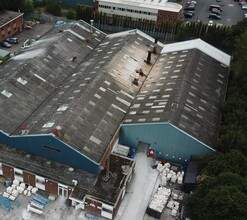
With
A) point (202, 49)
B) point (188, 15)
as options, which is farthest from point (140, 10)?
point (202, 49)

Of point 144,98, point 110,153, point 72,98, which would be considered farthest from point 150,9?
point 110,153

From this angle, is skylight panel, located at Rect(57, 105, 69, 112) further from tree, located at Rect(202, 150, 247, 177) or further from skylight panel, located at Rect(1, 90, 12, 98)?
tree, located at Rect(202, 150, 247, 177)

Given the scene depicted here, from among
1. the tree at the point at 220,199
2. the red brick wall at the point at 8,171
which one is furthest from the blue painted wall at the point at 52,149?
the tree at the point at 220,199

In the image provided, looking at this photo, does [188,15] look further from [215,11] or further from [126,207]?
[126,207]

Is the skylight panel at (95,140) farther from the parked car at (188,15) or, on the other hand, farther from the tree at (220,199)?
the parked car at (188,15)

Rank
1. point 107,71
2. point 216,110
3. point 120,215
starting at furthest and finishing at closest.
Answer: point 107,71, point 216,110, point 120,215

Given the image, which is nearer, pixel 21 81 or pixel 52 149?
pixel 52 149

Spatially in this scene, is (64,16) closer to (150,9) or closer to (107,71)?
(150,9)
